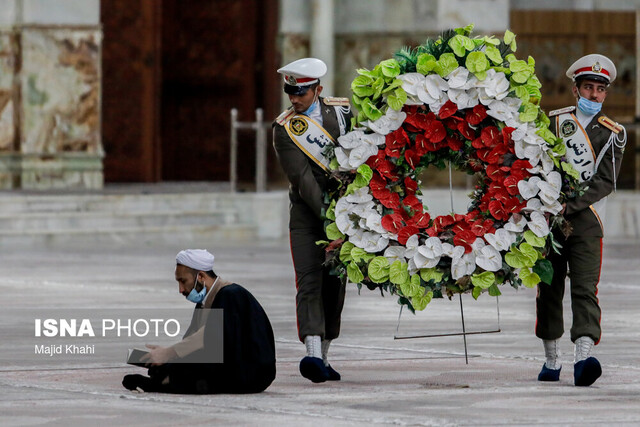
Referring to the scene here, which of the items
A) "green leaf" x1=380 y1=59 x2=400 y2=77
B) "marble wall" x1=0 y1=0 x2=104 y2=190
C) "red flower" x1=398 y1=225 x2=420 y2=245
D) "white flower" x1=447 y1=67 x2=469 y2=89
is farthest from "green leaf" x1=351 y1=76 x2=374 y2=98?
"marble wall" x1=0 y1=0 x2=104 y2=190

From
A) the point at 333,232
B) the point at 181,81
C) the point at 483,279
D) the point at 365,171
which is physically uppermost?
the point at 365,171

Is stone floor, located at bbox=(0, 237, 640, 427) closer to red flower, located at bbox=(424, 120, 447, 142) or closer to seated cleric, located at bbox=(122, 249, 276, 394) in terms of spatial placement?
seated cleric, located at bbox=(122, 249, 276, 394)

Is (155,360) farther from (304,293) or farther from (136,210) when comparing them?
(136,210)

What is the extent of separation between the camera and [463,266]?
1005 centimetres

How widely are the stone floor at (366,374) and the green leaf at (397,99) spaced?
5.22 feet

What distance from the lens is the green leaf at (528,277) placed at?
33.0ft

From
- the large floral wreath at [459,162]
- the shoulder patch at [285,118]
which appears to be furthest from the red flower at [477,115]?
the shoulder patch at [285,118]

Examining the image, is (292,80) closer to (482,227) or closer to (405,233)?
(405,233)

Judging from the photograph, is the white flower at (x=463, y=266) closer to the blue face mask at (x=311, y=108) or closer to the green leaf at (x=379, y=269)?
the green leaf at (x=379, y=269)

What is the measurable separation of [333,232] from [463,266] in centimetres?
78

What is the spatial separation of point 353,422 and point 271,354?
117 centimetres

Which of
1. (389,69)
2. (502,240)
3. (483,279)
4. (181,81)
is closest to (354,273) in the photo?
(483,279)

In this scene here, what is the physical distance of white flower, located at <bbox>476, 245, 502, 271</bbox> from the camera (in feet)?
33.0

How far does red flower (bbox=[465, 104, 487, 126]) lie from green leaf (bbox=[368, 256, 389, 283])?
0.95 meters
